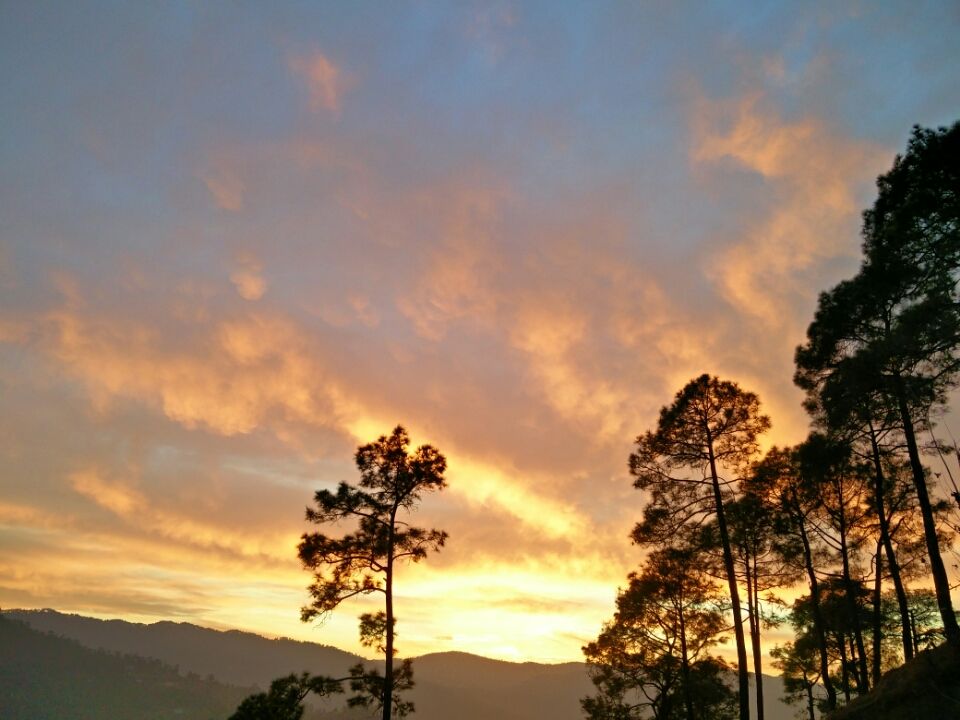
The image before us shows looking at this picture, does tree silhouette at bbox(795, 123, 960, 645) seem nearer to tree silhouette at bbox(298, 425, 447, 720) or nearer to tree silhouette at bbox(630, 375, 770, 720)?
tree silhouette at bbox(630, 375, 770, 720)

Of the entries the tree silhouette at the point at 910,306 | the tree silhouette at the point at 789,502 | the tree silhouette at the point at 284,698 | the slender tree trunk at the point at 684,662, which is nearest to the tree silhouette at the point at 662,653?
the slender tree trunk at the point at 684,662

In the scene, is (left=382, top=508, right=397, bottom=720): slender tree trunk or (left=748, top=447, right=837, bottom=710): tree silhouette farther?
(left=748, top=447, right=837, bottom=710): tree silhouette

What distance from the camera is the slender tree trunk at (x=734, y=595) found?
1938 centimetres

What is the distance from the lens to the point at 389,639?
19.9 metres

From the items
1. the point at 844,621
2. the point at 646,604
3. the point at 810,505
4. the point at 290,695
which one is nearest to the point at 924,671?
the point at 810,505

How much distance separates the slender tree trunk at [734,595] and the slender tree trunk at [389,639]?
1216 cm

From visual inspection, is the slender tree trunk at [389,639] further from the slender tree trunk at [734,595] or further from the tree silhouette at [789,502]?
the tree silhouette at [789,502]

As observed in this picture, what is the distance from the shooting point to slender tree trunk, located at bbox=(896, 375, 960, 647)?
15.4 meters

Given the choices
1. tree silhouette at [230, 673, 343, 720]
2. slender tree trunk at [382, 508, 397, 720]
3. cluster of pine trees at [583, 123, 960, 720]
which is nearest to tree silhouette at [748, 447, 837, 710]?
cluster of pine trees at [583, 123, 960, 720]

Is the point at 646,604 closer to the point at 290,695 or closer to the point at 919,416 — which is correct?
the point at 919,416

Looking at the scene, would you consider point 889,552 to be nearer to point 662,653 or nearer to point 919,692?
point 919,692

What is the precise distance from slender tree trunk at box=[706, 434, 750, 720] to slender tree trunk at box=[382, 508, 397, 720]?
1216 centimetres

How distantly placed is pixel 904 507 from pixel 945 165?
13.3 meters

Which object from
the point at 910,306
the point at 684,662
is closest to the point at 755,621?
the point at 684,662
